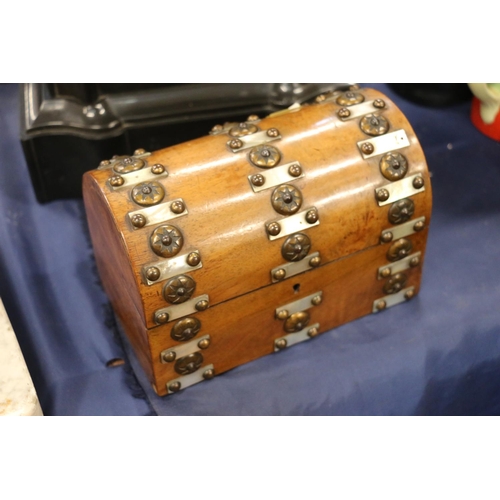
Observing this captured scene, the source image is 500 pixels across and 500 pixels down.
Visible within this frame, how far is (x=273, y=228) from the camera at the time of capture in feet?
4.46

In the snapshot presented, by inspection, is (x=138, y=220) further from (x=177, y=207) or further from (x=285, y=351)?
(x=285, y=351)

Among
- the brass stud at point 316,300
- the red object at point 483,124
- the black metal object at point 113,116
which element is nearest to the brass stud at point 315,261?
the brass stud at point 316,300

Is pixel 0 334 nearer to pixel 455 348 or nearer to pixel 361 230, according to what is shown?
pixel 361 230

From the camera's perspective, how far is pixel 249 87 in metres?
1.78

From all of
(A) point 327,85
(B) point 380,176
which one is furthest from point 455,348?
(A) point 327,85

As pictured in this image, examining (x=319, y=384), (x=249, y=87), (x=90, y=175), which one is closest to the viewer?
(x=90, y=175)

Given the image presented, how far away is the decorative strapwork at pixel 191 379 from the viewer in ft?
4.91

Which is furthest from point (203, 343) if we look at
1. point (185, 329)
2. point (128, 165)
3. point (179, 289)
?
point (128, 165)

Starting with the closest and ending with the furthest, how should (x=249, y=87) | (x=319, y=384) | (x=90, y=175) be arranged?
(x=90, y=175), (x=319, y=384), (x=249, y=87)

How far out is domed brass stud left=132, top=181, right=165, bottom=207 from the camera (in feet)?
4.31

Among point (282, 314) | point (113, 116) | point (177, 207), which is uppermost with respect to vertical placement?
point (113, 116)

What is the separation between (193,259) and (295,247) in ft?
0.70

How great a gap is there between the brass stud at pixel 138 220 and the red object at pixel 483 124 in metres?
1.23

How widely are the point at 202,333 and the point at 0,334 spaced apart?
0.40m
